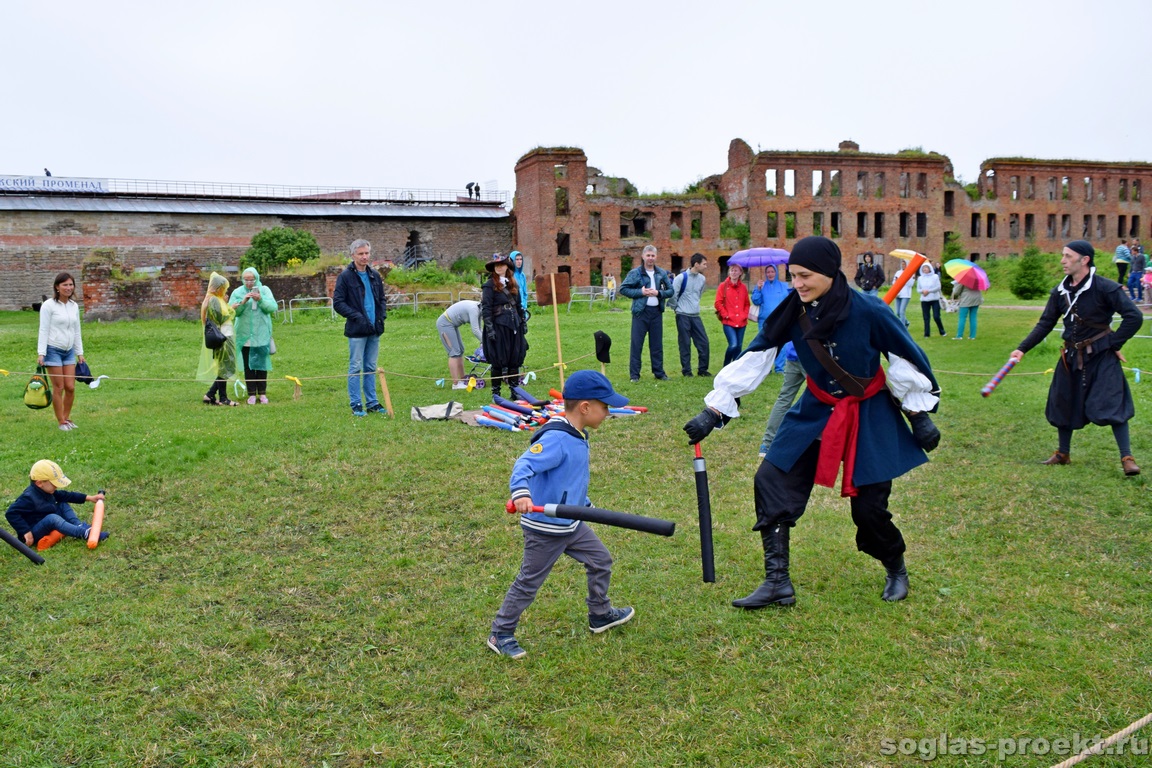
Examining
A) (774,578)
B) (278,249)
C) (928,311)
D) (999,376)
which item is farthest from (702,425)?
(278,249)

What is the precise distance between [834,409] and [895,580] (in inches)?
42.3

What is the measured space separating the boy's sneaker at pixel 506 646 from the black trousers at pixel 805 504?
4.95 ft

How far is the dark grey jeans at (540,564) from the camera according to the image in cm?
431

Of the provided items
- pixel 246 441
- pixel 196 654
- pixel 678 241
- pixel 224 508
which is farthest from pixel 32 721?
pixel 678 241

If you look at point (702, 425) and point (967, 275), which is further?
point (967, 275)

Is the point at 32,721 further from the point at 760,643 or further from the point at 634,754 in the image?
the point at 760,643

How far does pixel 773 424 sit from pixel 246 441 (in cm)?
532

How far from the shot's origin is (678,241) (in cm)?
5253

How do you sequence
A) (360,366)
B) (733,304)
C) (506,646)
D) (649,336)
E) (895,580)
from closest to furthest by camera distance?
(506,646)
(895,580)
(360,366)
(649,336)
(733,304)

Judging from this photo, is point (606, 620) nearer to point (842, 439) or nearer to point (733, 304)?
point (842, 439)

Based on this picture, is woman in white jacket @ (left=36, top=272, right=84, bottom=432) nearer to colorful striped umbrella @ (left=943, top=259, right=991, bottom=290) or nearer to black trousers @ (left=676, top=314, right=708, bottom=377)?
black trousers @ (left=676, top=314, right=708, bottom=377)

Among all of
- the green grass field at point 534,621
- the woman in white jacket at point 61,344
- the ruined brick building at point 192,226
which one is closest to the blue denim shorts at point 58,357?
the woman in white jacket at point 61,344

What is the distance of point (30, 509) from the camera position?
6059mm

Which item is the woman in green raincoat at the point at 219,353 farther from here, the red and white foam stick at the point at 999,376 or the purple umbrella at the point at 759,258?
the red and white foam stick at the point at 999,376
